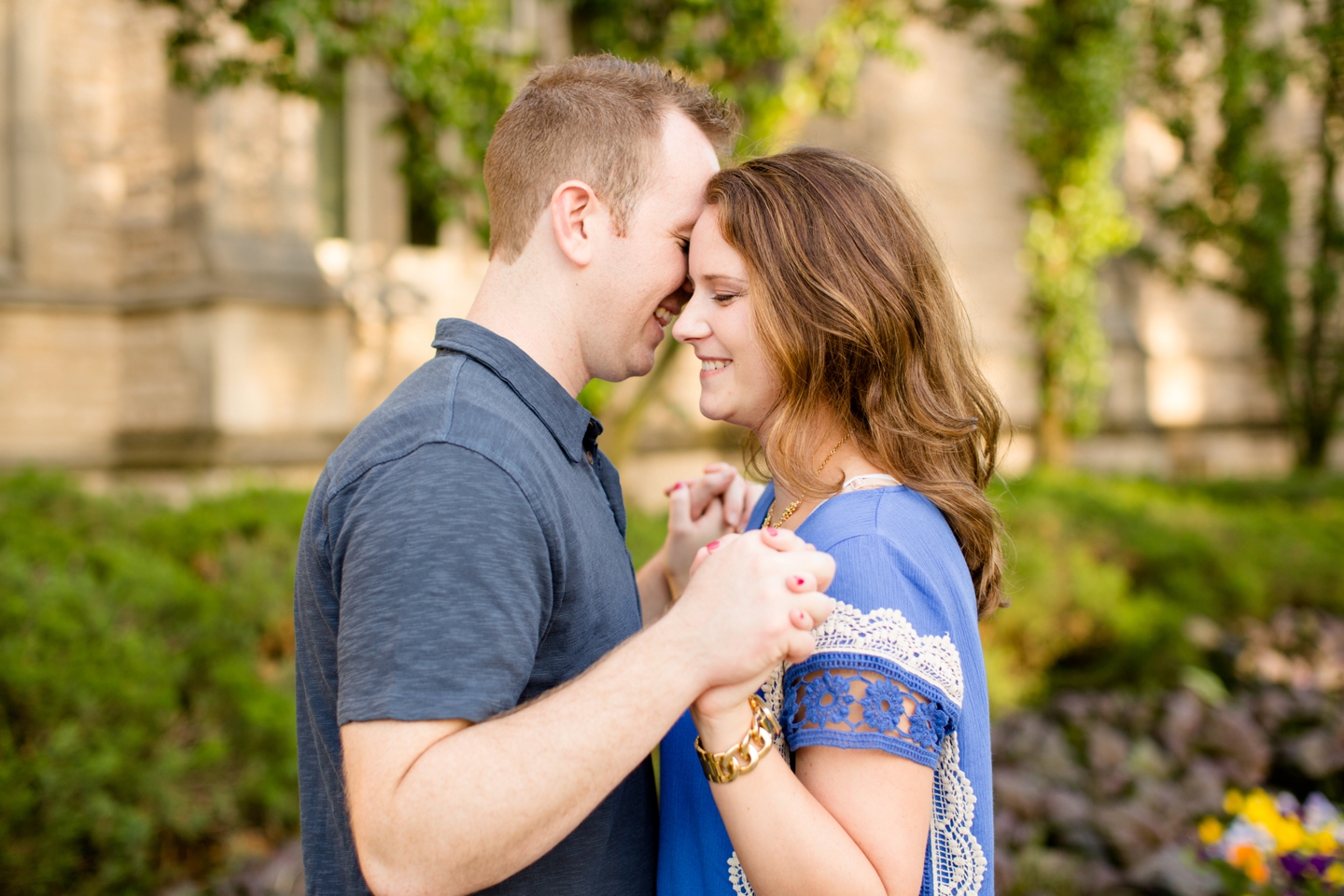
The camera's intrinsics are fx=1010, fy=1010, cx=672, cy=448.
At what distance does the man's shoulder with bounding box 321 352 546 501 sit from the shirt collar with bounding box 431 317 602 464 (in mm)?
34

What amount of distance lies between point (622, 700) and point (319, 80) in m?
6.47

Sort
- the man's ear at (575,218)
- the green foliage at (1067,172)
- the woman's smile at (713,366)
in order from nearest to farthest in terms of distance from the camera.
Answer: the man's ear at (575,218) < the woman's smile at (713,366) < the green foliage at (1067,172)

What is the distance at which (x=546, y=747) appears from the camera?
1154 millimetres

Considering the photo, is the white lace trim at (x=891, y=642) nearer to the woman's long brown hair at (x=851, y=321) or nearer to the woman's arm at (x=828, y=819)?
the woman's arm at (x=828, y=819)

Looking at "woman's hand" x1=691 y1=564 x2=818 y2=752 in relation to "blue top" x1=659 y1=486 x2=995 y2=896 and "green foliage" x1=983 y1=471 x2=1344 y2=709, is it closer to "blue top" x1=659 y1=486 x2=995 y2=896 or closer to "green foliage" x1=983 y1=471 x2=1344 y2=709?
"blue top" x1=659 y1=486 x2=995 y2=896

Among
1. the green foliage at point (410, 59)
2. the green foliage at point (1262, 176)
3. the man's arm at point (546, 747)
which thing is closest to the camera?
the man's arm at point (546, 747)

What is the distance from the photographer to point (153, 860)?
350 centimetres

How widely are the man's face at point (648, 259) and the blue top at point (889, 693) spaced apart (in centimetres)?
44

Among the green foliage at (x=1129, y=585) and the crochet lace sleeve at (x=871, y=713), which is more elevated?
the crochet lace sleeve at (x=871, y=713)

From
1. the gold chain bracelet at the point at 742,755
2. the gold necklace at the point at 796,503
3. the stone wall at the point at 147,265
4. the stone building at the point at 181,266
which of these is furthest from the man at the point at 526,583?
the stone wall at the point at 147,265

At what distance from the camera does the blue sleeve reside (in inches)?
53.6

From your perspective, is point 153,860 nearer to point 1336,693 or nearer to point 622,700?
point 622,700

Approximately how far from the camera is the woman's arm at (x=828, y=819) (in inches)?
50.5

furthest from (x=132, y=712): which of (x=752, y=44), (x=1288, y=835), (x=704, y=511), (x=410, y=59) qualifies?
(x=752, y=44)
